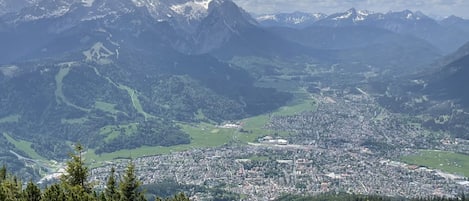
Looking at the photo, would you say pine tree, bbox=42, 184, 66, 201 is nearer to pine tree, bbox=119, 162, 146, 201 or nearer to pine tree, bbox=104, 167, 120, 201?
pine tree, bbox=119, 162, 146, 201

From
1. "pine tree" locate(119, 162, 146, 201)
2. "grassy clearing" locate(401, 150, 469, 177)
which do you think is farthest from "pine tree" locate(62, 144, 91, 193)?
"grassy clearing" locate(401, 150, 469, 177)

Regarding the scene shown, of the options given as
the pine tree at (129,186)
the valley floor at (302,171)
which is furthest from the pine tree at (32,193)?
the valley floor at (302,171)

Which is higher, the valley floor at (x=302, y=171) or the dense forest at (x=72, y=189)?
the dense forest at (x=72, y=189)

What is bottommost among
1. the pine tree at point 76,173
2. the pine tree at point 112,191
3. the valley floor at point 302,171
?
the valley floor at point 302,171

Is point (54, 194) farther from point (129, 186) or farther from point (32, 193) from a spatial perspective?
point (129, 186)

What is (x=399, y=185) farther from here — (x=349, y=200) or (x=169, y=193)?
(x=169, y=193)

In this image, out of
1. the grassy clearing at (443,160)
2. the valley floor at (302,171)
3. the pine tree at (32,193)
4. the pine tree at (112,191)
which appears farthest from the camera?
the grassy clearing at (443,160)

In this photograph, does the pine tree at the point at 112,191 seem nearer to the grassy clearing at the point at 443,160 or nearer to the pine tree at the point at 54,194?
the pine tree at the point at 54,194

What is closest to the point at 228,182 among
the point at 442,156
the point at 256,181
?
the point at 256,181

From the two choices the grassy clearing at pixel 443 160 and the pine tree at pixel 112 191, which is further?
the grassy clearing at pixel 443 160
